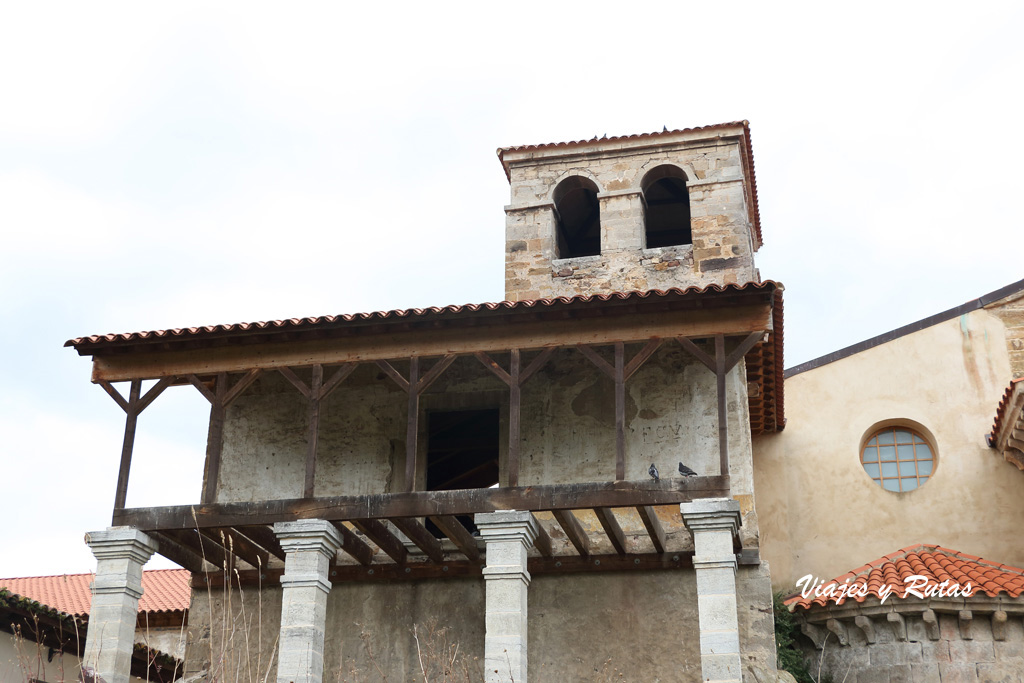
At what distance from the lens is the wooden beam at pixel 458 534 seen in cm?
1157

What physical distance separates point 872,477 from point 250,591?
8.33 meters

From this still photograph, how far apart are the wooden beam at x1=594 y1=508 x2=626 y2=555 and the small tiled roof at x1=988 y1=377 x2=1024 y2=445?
485cm

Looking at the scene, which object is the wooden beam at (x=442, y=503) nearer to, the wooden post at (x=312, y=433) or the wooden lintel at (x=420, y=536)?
the wooden post at (x=312, y=433)

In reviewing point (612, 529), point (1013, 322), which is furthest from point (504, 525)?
point (1013, 322)

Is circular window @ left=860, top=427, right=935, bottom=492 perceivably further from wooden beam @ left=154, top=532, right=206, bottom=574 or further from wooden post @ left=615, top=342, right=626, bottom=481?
wooden beam @ left=154, top=532, right=206, bottom=574

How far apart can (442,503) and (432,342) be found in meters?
1.75

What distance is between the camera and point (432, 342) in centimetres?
1209

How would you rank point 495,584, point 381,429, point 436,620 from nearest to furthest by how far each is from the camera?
point 495,584
point 436,620
point 381,429

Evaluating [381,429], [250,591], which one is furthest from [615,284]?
[250,591]

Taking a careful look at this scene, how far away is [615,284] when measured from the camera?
15.5 metres

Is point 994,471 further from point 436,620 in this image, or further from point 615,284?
point 436,620

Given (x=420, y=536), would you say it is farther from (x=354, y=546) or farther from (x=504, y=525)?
(x=504, y=525)

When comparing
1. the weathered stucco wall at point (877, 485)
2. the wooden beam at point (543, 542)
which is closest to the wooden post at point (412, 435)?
the wooden beam at point (543, 542)


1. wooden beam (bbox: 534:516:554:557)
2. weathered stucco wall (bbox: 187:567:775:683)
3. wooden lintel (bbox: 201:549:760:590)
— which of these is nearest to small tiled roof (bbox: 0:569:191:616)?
wooden lintel (bbox: 201:549:760:590)
